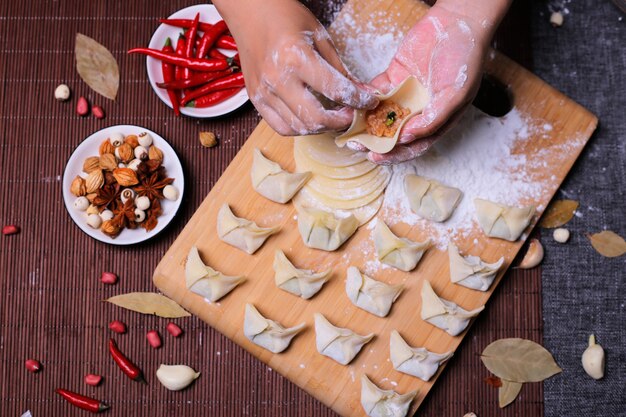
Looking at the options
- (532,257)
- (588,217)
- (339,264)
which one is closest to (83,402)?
(339,264)

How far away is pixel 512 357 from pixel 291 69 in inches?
47.6

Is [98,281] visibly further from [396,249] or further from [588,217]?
[588,217]

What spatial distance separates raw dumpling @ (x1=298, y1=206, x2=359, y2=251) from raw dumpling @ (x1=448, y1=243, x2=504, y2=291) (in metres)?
0.31

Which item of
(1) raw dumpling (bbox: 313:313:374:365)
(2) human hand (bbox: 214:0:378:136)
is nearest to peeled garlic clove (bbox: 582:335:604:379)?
(1) raw dumpling (bbox: 313:313:374:365)

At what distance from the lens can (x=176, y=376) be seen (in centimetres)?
211

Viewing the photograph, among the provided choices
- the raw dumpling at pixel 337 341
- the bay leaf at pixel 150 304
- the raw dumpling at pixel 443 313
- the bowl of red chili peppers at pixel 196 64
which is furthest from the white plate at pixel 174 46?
the raw dumpling at pixel 443 313

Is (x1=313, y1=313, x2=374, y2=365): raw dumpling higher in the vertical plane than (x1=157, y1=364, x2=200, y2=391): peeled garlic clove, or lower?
higher

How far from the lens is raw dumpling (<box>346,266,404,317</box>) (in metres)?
1.90

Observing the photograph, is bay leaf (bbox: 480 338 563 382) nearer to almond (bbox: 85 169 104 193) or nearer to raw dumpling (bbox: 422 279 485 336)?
raw dumpling (bbox: 422 279 485 336)

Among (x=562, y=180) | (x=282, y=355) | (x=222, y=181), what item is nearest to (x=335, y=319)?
(x=282, y=355)

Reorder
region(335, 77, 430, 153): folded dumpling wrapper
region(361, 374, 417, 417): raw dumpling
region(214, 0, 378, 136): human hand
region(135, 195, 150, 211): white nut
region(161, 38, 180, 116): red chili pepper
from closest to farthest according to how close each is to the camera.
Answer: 1. region(214, 0, 378, 136): human hand
2. region(335, 77, 430, 153): folded dumpling wrapper
3. region(361, 374, 417, 417): raw dumpling
4. region(135, 195, 150, 211): white nut
5. region(161, 38, 180, 116): red chili pepper

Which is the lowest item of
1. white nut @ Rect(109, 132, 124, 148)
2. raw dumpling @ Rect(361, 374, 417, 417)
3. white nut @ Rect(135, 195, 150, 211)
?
raw dumpling @ Rect(361, 374, 417, 417)

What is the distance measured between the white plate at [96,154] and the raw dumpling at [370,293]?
626mm

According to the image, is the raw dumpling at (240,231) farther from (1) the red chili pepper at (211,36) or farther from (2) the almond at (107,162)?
(1) the red chili pepper at (211,36)
